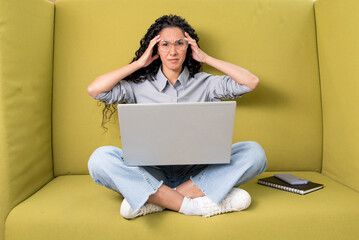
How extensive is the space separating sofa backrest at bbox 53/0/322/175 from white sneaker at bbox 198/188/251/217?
558 mm

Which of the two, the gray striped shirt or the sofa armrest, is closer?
the sofa armrest

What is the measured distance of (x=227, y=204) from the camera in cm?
127

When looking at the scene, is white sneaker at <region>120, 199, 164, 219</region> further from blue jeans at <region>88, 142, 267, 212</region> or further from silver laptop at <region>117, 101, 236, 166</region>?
silver laptop at <region>117, 101, 236, 166</region>

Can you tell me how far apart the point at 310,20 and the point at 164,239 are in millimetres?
1287

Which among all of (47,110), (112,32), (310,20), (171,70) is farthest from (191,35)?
(47,110)

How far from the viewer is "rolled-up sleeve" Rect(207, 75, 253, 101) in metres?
1.65

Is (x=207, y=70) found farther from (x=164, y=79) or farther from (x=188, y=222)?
(x=188, y=222)

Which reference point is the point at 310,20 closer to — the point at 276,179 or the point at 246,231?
the point at 276,179

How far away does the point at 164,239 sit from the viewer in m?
1.19

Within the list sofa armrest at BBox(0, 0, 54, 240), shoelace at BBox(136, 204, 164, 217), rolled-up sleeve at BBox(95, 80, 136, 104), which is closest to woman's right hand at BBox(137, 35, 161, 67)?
rolled-up sleeve at BBox(95, 80, 136, 104)

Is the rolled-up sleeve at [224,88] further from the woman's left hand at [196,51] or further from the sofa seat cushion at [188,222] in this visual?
the sofa seat cushion at [188,222]

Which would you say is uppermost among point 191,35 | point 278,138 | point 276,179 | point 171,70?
point 191,35

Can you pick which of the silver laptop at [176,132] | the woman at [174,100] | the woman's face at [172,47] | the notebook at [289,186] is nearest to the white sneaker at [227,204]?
the woman at [174,100]

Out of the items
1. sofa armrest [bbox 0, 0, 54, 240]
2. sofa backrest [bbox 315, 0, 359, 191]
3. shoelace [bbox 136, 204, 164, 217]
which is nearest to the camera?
shoelace [bbox 136, 204, 164, 217]
